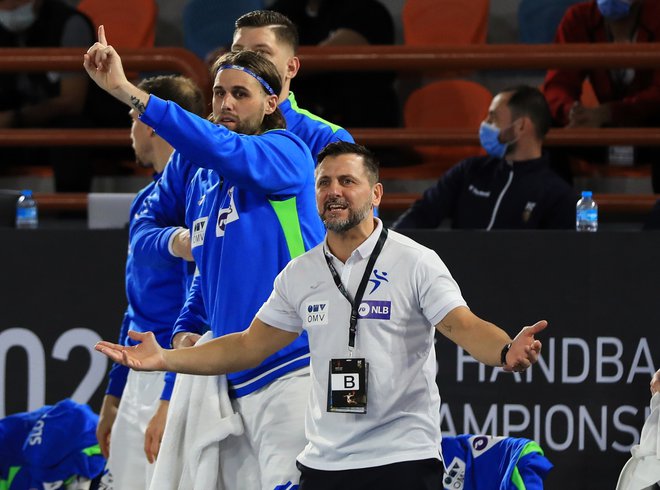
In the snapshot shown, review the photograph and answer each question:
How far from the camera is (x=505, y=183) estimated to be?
21.0 feet

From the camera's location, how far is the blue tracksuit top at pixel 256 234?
379 cm

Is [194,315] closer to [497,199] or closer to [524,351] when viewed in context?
[524,351]

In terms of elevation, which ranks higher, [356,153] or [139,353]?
[356,153]

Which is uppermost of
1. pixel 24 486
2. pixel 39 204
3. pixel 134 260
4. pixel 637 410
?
pixel 39 204

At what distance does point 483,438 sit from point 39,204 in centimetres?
320

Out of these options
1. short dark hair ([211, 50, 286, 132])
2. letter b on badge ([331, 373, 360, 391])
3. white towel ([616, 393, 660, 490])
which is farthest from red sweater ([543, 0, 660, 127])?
letter b on badge ([331, 373, 360, 391])

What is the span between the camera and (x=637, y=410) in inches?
218

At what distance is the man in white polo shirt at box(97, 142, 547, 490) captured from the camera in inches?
137

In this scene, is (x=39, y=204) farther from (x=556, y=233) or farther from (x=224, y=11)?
(x=556, y=233)

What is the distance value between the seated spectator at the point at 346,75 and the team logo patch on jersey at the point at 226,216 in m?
3.60

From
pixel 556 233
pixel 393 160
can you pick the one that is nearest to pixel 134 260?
pixel 556 233

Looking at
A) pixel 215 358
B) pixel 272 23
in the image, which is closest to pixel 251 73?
pixel 272 23

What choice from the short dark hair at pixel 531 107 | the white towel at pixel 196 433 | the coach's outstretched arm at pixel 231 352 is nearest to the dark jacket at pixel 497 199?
the short dark hair at pixel 531 107

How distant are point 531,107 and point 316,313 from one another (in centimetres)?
328
